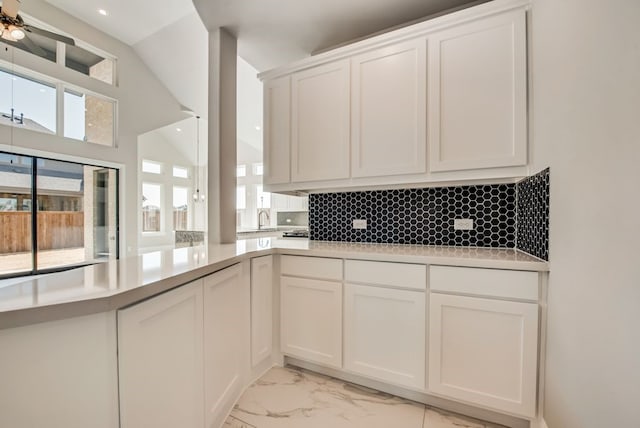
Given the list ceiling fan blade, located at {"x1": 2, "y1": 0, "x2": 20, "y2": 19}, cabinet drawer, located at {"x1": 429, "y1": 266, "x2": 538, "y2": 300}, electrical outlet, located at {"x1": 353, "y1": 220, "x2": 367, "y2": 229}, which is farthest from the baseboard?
ceiling fan blade, located at {"x1": 2, "y1": 0, "x2": 20, "y2": 19}

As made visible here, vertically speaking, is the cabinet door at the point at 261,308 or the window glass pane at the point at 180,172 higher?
the window glass pane at the point at 180,172

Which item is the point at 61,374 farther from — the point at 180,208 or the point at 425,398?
the point at 180,208

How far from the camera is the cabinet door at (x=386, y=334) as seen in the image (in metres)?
1.64

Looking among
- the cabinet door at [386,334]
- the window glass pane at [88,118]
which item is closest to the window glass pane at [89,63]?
the window glass pane at [88,118]

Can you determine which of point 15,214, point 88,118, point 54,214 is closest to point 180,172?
point 88,118

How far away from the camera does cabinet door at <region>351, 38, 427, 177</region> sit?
1.85 metres

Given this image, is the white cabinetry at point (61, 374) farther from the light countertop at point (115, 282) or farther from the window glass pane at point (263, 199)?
the window glass pane at point (263, 199)

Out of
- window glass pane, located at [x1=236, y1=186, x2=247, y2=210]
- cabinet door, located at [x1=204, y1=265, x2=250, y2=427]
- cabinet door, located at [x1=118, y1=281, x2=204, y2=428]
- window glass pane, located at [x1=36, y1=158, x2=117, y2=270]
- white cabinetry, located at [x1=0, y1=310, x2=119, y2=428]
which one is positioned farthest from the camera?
window glass pane, located at [x1=236, y1=186, x2=247, y2=210]

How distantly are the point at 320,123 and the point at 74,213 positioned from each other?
556 cm

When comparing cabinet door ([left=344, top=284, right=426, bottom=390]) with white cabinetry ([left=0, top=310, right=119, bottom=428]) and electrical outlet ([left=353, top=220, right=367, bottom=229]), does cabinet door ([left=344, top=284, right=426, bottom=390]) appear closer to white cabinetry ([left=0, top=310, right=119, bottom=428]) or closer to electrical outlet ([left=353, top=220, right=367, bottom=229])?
electrical outlet ([left=353, top=220, right=367, bottom=229])

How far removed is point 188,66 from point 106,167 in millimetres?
2565

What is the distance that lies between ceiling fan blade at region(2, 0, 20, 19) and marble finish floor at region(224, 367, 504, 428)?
337 cm

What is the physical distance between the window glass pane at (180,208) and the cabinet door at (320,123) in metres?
7.36

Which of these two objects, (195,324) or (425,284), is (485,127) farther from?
(195,324)
